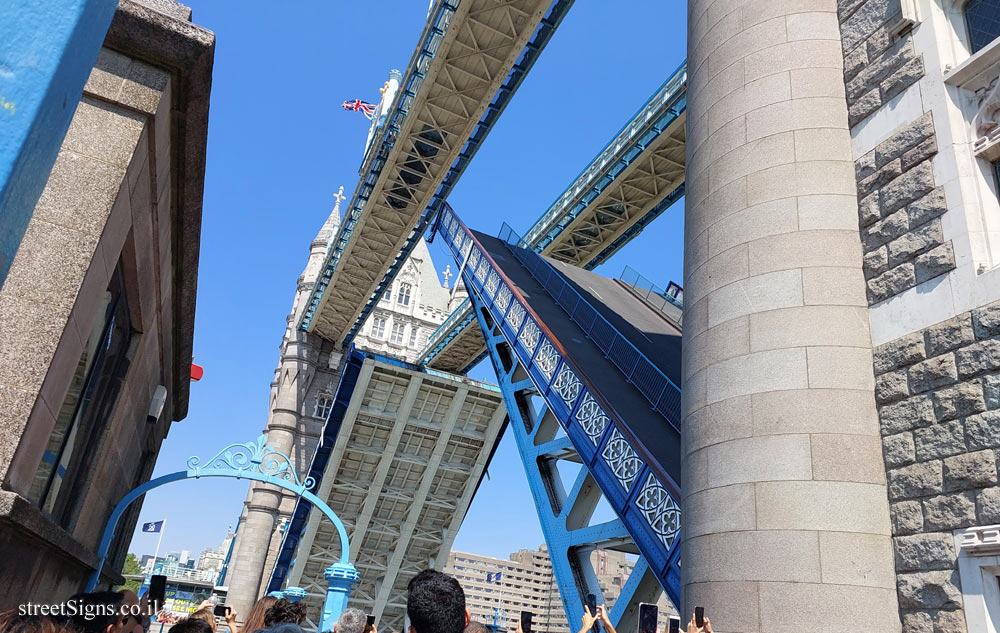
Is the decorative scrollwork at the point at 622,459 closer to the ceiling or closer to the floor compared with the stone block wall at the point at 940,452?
closer to the ceiling

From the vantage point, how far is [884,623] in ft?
18.7

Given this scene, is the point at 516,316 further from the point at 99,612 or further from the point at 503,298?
the point at 99,612

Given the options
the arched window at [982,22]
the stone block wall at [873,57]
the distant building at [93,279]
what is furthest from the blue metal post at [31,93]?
the arched window at [982,22]

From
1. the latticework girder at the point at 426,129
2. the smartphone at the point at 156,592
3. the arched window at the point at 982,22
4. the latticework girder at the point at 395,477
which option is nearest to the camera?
the smartphone at the point at 156,592

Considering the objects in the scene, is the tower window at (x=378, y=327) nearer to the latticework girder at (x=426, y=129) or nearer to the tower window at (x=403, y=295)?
the tower window at (x=403, y=295)

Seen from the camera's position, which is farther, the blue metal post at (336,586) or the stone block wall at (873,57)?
the blue metal post at (336,586)

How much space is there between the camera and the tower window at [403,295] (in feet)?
213

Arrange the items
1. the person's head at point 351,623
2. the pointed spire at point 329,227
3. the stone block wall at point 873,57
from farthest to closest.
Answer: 1. the pointed spire at point 329,227
2. the stone block wall at point 873,57
3. the person's head at point 351,623

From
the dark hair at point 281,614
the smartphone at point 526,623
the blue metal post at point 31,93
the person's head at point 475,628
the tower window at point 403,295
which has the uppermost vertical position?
the tower window at point 403,295

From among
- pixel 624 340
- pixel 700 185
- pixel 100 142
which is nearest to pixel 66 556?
pixel 100 142

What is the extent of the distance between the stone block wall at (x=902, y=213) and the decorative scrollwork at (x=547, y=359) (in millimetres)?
7915

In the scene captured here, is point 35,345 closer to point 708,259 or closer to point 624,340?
point 708,259

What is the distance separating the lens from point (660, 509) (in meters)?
9.99

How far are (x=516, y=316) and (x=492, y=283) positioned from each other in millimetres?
2328
